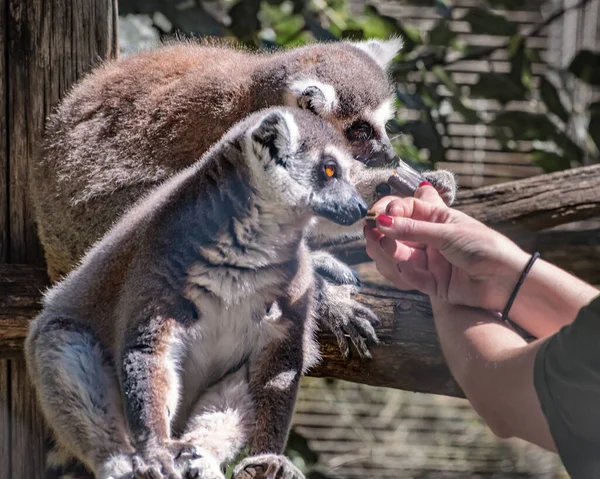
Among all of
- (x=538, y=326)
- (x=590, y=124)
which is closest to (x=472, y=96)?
(x=590, y=124)

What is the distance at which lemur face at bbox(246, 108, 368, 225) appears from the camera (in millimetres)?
2426

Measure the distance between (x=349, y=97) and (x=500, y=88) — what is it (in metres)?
1.46

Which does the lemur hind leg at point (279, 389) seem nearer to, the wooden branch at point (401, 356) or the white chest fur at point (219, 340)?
the white chest fur at point (219, 340)

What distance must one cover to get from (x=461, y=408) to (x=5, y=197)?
3368 mm

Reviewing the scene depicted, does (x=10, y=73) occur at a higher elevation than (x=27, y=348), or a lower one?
higher

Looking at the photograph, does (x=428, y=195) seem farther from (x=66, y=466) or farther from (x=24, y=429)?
(x=24, y=429)

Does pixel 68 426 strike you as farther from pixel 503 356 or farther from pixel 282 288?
pixel 503 356

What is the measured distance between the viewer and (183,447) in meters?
2.25

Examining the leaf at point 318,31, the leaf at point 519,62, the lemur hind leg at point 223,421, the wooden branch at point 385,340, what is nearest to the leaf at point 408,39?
the leaf at point 318,31

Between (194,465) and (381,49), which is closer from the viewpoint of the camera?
(194,465)

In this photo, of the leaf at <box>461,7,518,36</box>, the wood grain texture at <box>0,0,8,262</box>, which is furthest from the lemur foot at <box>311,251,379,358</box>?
the leaf at <box>461,7,518,36</box>

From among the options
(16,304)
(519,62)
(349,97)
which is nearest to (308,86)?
(349,97)

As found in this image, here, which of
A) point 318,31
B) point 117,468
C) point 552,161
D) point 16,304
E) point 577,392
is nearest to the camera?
point 577,392

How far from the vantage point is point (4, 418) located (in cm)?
319
